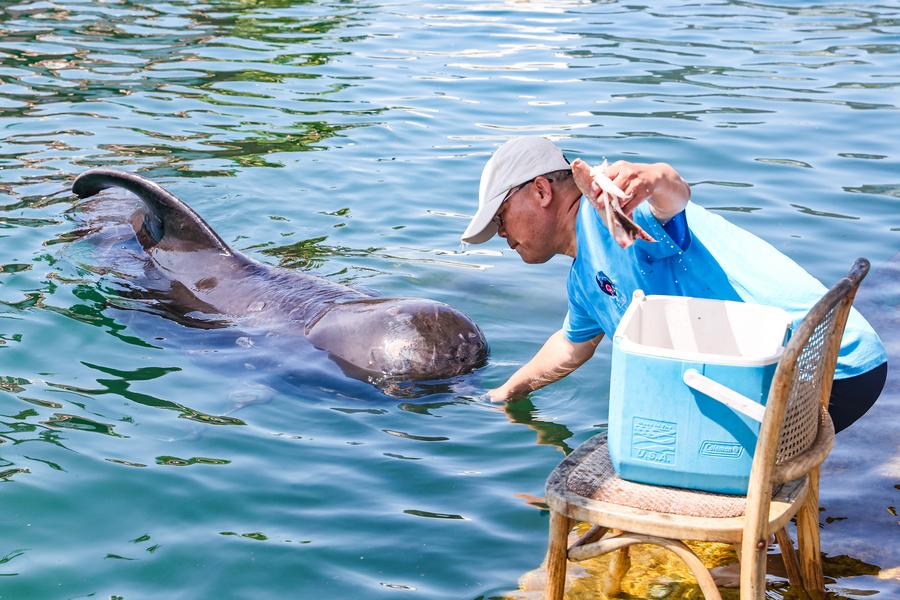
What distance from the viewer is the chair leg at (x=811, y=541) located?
154 inches

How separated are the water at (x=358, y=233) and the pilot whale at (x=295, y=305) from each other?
19 cm

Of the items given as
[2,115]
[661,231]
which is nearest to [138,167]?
[2,115]

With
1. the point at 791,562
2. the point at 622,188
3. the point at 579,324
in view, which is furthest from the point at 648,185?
the point at 791,562

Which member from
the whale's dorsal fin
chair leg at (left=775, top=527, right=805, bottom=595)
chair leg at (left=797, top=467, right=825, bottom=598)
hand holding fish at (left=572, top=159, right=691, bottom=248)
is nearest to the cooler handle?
hand holding fish at (left=572, top=159, right=691, bottom=248)

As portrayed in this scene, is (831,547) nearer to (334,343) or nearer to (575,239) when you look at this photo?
(575,239)

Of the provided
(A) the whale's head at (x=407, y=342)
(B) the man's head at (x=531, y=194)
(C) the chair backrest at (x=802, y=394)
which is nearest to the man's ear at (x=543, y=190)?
(B) the man's head at (x=531, y=194)

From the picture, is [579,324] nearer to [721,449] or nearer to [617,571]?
[617,571]

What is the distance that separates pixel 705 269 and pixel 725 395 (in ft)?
3.04

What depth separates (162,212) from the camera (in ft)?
22.9

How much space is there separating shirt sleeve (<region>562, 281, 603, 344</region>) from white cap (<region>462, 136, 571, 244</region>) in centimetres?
53

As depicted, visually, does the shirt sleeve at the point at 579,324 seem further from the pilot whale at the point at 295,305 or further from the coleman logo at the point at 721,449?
the coleman logo at the point at 721,449

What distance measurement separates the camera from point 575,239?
4.45m

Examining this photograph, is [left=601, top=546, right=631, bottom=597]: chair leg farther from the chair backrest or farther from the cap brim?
the cap brim

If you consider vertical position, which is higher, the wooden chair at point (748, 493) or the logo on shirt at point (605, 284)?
the logo on shirt at point (605, 284)
